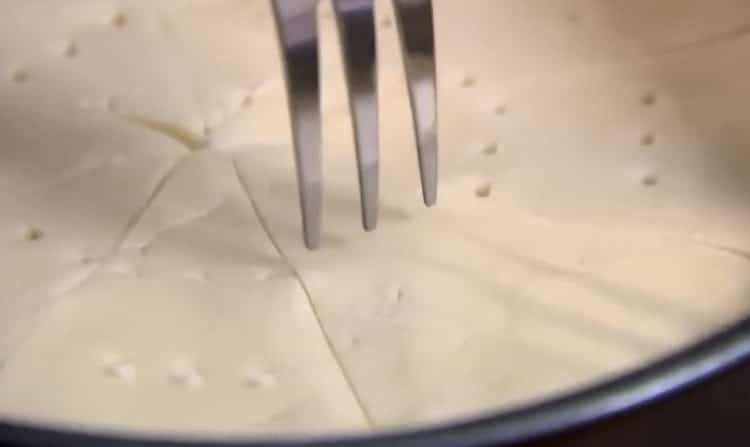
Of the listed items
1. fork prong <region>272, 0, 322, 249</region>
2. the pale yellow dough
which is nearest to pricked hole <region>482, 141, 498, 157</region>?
the pale yellow dough

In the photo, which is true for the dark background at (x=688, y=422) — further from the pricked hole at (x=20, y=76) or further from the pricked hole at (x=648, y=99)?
the pricked hole at (x=20, y=76)

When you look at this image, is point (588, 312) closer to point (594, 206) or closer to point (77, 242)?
point (594, 206)

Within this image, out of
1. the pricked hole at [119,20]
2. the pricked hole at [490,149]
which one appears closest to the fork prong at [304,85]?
the pricked hole at [490,149]

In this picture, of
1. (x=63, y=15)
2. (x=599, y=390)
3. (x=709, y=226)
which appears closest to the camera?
(x=599, y=390)

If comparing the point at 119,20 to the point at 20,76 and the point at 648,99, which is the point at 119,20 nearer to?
the point at 20,76

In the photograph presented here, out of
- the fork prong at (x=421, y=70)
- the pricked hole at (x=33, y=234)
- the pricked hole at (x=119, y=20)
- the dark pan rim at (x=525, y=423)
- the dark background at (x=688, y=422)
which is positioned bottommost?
the dark background at (x=688, y=422)

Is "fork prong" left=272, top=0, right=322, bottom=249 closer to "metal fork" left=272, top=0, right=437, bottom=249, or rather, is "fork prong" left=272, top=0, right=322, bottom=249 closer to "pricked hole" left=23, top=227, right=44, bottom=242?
"metal fork" left=272, top=0, right=437, bottom=249

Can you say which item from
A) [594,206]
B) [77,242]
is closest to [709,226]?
[594,206]
